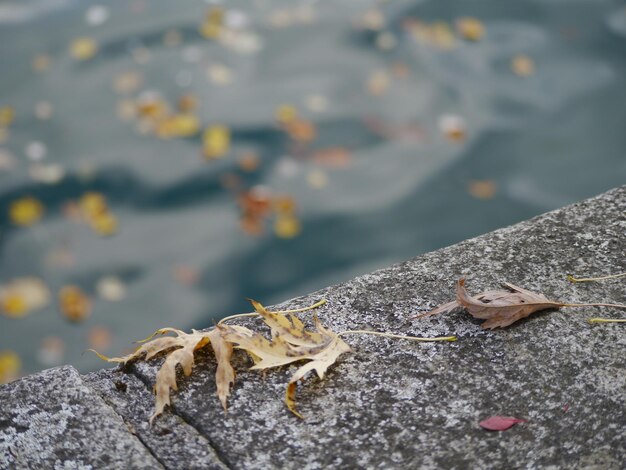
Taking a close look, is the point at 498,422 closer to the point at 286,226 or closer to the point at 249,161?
the point at 286,226

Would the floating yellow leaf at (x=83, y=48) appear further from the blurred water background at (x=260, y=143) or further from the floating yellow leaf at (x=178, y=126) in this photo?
the floating yellow leaf at (x=178, y=126)

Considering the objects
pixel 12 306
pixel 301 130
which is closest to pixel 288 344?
pixel 12 306

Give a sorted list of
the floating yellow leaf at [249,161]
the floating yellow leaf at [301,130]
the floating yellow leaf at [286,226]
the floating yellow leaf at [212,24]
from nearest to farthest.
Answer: the floating yellow leaf at [286,226] < the floating yellow leaf at [249,161] < the floating yellow leaf at [301,130] < the floating yellow leaf at [212,24]

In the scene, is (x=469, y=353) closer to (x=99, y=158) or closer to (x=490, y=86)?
(x=99, y=158)

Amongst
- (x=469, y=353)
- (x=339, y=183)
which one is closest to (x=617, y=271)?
(x=469, y=353)

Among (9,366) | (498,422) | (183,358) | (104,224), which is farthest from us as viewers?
(104,224)

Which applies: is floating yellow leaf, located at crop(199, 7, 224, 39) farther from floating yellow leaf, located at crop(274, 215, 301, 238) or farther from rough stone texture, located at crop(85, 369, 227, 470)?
rough stone texture, located at crop(85, 369, 227, 470)

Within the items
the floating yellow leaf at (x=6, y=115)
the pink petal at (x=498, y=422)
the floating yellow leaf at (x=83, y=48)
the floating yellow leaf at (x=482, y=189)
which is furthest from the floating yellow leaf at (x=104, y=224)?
the pink petal at (x=498, y=422)

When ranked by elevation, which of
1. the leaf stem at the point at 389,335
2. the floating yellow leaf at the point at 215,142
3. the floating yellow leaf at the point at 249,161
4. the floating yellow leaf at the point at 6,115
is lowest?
the floating yellow leaf at the point at 249,161
